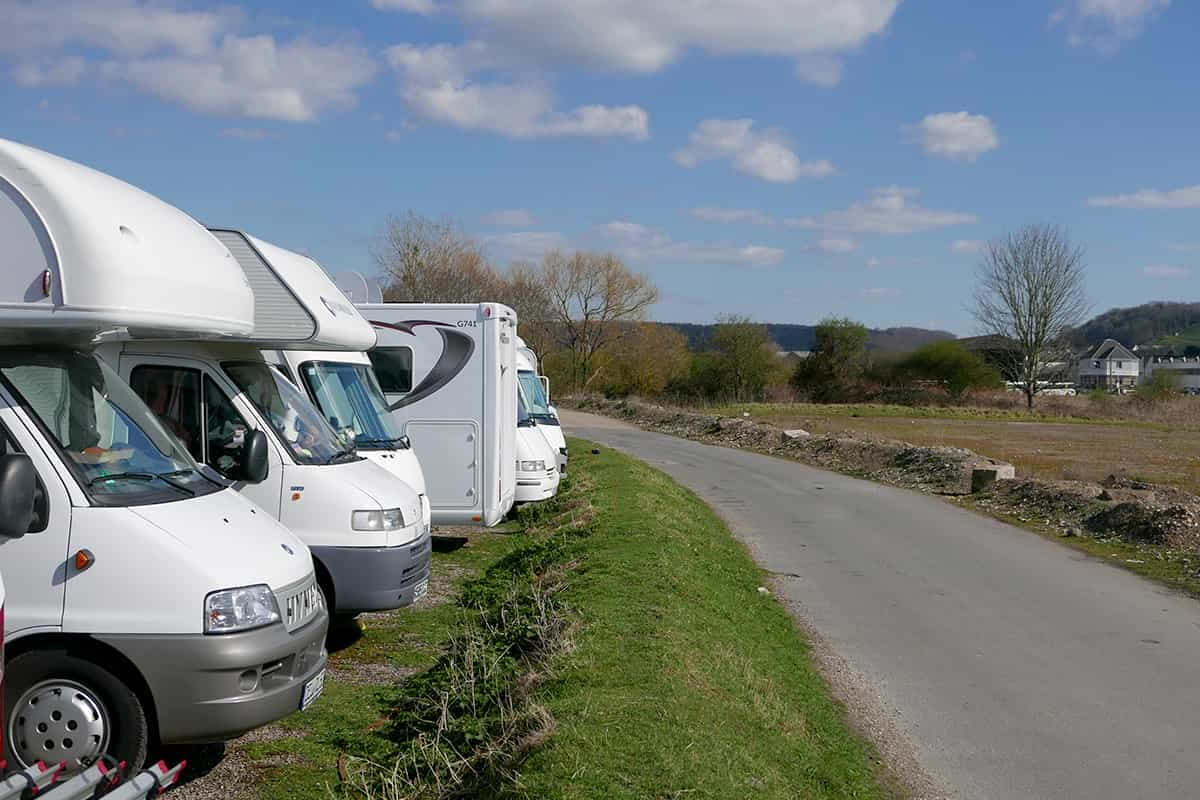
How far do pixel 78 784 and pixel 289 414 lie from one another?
15.7ft

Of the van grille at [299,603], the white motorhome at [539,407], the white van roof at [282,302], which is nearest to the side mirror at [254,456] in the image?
the white van roof at [282,302]

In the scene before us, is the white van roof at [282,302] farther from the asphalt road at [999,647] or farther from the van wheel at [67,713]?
the asphalt road at [999,647]

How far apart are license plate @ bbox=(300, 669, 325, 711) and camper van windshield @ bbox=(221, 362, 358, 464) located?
275cm

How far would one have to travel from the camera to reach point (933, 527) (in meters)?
17.1

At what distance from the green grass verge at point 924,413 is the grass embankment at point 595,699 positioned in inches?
1535

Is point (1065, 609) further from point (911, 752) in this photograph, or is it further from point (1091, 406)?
point (1091, 406)

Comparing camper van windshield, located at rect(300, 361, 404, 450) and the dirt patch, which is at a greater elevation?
camper van windshield, located at rect(300, 361, 404, 450)

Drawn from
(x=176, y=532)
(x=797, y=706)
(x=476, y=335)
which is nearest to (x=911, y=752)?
(x=797, y=706)

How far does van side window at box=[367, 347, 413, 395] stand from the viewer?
14.0m

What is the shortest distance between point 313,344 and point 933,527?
10878 millimetres

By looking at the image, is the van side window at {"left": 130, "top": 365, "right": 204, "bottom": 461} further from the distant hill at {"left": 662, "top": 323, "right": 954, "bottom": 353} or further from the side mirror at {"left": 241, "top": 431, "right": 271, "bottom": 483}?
the distant hill at {"left": 662, "top": 323, "right": 954, "bottom": 353}

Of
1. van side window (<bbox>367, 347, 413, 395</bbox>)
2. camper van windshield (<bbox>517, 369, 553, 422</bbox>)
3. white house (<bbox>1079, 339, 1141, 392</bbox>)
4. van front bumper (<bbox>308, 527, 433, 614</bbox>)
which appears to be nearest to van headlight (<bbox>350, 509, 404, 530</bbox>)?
van front bumper (<bbox>308, 527, 433, 614</bbox>)

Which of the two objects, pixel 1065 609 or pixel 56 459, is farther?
pixel 1065 609

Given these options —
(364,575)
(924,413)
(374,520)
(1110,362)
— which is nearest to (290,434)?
(374,520)
